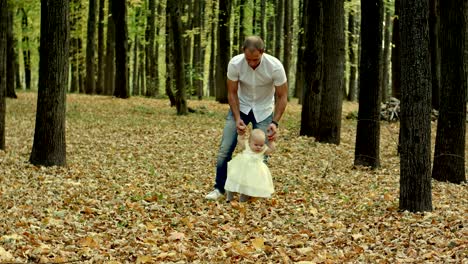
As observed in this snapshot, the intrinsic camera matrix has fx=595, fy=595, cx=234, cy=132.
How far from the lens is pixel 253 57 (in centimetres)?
800

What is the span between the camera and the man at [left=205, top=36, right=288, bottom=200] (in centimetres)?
819

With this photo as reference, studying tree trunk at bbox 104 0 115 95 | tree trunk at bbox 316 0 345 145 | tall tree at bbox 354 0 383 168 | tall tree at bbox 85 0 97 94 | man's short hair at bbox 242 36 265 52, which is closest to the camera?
man's short hair at bbox 242 36 265 52

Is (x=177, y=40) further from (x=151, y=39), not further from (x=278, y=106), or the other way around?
(x=278, y=106)

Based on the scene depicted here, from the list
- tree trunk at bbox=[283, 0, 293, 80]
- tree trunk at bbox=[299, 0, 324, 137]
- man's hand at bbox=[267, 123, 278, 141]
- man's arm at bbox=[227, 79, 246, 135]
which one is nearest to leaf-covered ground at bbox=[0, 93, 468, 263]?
man's hand at bbox=[267, 123, 278, 141]

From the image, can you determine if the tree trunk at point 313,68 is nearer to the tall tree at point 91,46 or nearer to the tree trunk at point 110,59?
the tall tree at point 91,46

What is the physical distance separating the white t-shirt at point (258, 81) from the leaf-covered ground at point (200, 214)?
1363 millimetres

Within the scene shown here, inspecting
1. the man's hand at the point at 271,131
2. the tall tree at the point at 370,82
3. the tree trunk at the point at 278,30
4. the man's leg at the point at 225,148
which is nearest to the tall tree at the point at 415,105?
the man's hand at the point at 271,131

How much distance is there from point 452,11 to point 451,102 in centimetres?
162

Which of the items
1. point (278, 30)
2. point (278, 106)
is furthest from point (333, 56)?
point (278, 30)

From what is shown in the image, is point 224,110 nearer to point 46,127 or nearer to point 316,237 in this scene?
point 46,127

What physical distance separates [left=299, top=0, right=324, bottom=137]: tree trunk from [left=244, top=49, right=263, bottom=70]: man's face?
887 cm

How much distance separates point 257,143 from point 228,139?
0.52 m

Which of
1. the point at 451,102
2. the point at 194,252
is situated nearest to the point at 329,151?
the point at 451,102

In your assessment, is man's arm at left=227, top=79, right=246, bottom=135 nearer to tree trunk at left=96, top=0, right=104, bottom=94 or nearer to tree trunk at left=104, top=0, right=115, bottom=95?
tree trunk at left=104, top=0, right=115, bottom=95
